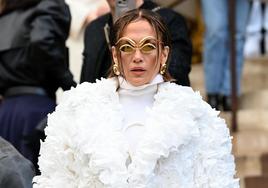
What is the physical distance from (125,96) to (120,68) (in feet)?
0.35

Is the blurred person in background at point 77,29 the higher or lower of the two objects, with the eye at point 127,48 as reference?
higher

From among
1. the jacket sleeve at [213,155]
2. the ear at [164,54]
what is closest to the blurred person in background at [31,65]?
the ear at [164,54]

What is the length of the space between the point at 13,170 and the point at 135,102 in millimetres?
517

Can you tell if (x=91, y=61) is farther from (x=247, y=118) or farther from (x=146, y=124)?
(x=247, y=118)

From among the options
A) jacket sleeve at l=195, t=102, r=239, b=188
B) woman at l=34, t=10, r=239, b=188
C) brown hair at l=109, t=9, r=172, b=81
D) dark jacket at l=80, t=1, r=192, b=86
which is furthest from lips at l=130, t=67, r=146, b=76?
dark jacket at l=80, t=1, r=192, b=86

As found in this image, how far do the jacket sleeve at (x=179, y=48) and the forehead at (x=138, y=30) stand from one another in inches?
35.0

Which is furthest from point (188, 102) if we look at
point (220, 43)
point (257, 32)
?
point (257, 32)

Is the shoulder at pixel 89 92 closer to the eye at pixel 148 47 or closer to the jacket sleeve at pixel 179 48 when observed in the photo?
the eye at pixel 148 47

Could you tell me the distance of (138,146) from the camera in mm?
3650

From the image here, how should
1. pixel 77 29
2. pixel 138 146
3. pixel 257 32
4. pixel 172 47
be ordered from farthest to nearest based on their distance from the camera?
1. pixel 257 32
2. pixel 77 29
3. pixel 172 47
4. pixel 138 146

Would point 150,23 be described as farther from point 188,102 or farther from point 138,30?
point 188,102

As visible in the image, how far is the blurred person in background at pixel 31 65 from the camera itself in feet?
19.1

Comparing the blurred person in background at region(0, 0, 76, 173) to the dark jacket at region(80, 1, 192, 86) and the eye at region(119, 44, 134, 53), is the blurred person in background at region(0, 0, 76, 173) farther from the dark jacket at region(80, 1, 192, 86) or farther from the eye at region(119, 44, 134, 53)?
the eye at region(119, 44, 134, 53)

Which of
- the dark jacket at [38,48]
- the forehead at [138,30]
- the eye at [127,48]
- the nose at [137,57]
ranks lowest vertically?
the nose at [137,57]
